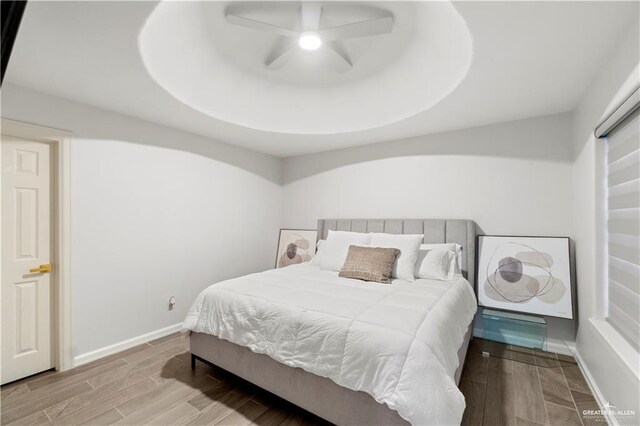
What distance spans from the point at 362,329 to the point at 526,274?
2148 mm

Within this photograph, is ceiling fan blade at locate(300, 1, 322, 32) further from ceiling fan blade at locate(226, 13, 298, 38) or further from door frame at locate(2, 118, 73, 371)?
door frame at locate(2, 118, 73, 371)

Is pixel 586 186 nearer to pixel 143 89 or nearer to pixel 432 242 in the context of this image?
pixel 432 242

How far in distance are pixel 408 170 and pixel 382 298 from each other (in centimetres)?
202

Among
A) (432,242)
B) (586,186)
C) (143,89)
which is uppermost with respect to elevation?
(143,89)

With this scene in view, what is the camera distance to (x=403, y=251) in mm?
2898

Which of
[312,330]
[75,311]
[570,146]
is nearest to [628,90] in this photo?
[570,146]

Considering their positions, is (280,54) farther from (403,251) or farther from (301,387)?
(301,387)

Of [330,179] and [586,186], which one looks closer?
[586,186]

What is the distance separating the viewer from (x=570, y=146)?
9.04 ft

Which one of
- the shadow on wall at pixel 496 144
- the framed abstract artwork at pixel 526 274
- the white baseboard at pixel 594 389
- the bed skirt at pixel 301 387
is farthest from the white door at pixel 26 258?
the white baseboard at pixel 594 389

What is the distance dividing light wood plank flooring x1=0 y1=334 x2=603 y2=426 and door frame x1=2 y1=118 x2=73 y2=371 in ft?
0.71

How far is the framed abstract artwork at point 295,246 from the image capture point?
421 cm

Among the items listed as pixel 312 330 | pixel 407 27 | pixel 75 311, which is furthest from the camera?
pixel 75 311

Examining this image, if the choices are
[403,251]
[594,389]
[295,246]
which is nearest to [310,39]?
[403,251]
